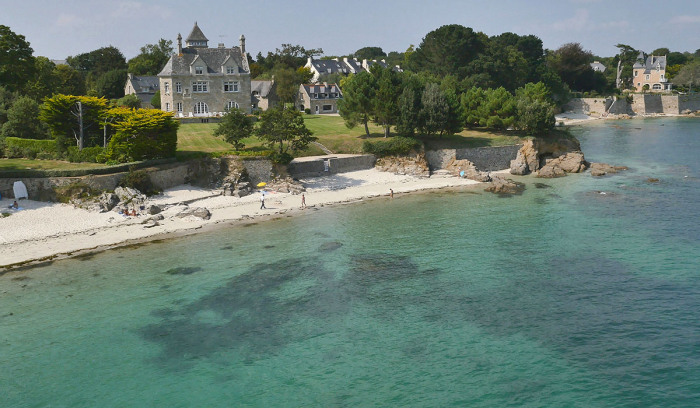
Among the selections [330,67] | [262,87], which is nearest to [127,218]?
[262,87]

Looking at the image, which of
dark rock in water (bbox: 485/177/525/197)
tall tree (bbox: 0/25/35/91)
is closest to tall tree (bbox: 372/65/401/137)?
dark rock in water (bbox: 485/177/525/197)

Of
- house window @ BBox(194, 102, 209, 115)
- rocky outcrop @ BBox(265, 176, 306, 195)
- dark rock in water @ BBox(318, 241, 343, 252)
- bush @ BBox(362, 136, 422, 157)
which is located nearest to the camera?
dark rock in water @ BBox(318, 241, 343, 252)

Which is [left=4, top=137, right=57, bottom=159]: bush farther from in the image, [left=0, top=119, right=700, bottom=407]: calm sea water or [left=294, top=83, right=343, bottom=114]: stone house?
[left=294, top=83, right=343, bottom=114]: stone house

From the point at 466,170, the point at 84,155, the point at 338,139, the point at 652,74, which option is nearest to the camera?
the point at 84,155

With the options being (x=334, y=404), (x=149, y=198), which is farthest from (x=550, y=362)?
(x=149, y=198)

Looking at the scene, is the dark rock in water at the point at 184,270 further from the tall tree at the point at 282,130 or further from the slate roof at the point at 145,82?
the slate roof at the point at 145,82

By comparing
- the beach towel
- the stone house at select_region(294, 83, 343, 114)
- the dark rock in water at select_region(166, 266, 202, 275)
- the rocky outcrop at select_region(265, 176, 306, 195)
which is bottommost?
the dark rock in water at select_region(166, 266, 202, 275)

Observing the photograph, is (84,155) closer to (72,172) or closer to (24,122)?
(72,172)

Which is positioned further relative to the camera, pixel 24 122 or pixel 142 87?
pixel 142 87
